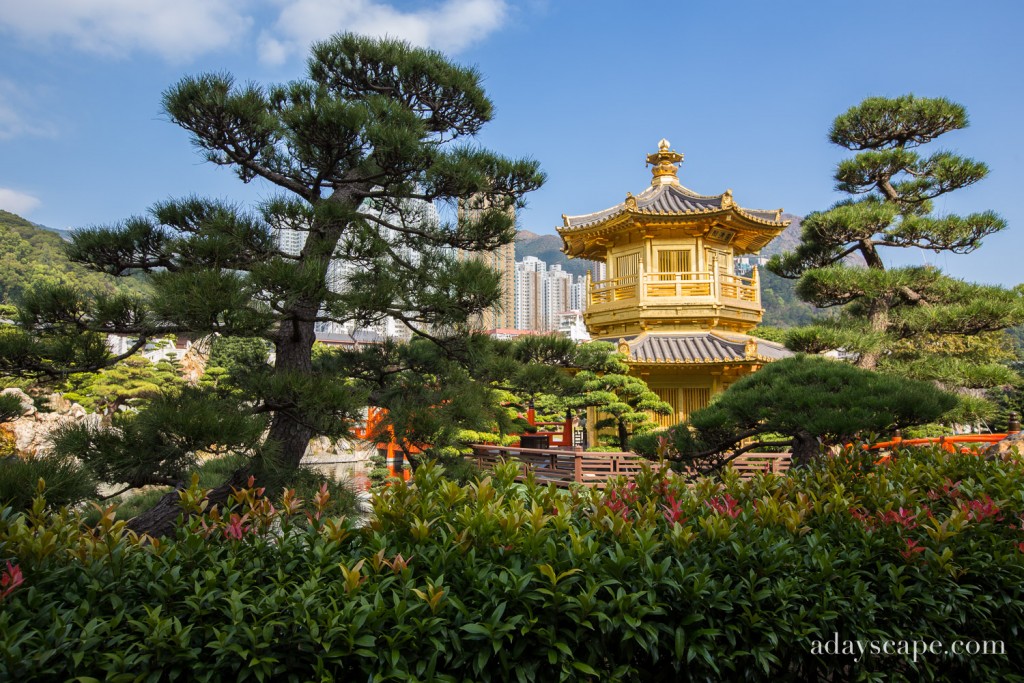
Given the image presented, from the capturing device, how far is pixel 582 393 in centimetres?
953

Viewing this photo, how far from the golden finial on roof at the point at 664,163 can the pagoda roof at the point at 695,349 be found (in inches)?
159

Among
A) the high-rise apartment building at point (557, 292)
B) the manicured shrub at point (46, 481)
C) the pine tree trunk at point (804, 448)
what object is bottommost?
the manicured shrub at point (46, 481)

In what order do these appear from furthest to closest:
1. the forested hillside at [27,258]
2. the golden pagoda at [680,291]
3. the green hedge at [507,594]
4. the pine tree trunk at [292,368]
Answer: the forested hillside at [27,258], the golden pagoda at [680,291], the pine tree trunk at [292,368], the green hedge at [507,594]

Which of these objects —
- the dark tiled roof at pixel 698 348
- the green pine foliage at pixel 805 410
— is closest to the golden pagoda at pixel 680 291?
the dark tiled roof at pixel 698 348

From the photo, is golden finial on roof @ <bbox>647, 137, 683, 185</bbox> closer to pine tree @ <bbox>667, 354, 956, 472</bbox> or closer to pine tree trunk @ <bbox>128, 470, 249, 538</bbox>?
pine tree @ <bbox>667, 354, 956, 472</bbox>

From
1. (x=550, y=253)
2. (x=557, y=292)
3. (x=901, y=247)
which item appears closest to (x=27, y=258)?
(x=901, y=247)

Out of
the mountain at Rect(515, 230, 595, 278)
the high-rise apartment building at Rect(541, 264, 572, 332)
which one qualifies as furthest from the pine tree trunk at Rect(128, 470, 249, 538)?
the mountain at Rect(515, 230, 595, 278)

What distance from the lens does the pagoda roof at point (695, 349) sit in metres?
9.88

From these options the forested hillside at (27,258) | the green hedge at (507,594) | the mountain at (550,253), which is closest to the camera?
the green hedge at (507,594)

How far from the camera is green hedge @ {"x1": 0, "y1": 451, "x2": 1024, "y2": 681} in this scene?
1.63 meters

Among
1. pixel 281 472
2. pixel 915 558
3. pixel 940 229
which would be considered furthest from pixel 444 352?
pixel 940 229

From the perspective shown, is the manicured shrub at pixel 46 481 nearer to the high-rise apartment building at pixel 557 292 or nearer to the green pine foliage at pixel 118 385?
the green pine foliage at pixel 118 385

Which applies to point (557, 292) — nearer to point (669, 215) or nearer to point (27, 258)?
point (27, 258)

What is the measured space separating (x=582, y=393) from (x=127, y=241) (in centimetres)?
670
